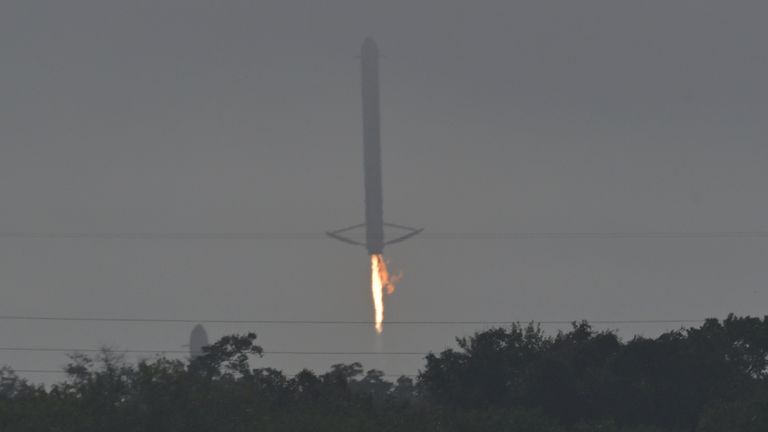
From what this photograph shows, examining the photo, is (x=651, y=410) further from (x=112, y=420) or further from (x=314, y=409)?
(x=112, y=420)

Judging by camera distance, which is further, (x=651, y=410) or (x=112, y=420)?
(x=651, y=410)

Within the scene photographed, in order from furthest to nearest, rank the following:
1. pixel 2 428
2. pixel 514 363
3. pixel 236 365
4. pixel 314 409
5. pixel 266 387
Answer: pixel 236 365, pixel 514 363, pixel 266 387, pixel 314 409, pixel 2 428

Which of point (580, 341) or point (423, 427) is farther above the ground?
point (580, 341)

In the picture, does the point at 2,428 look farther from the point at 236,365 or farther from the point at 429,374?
the point at 236,365

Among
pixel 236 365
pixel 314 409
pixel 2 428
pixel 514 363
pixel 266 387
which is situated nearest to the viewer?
pixel 2 428

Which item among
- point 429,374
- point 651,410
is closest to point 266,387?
point 429,374

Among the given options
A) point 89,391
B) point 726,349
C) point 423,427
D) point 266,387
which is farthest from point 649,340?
point 89,391
